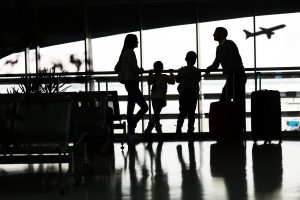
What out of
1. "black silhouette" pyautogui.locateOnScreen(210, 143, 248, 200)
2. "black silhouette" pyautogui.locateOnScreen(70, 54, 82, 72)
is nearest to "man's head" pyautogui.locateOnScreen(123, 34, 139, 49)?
"black silhouette" pyautogui.locateOnScreen(210, 143, 248, 200)

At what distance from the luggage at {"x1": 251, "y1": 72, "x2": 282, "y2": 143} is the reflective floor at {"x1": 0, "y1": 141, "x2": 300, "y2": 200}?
1.97 feet

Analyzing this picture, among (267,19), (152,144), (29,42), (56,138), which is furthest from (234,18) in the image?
(29,42)

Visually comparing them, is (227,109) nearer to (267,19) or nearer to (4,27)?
(267,19)

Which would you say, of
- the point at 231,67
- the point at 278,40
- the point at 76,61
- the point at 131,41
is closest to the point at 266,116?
the point at 231,67

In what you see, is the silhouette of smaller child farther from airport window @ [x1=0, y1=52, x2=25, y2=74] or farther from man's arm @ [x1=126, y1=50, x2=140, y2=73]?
airport window @ [x1=0, y1=52, x2=25, y2=74]

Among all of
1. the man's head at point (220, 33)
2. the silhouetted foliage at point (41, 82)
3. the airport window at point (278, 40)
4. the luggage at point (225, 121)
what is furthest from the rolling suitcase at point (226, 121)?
the airport window at point (278, 40)

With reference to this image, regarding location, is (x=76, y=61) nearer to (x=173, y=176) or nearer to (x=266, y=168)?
(x=173, y=176)

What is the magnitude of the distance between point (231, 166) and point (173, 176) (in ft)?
2.89

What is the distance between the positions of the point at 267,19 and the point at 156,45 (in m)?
2.18

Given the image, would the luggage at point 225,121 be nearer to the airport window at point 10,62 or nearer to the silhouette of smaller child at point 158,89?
the silhouette of smaller child at point 158,89

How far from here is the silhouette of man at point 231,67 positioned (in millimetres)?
7758

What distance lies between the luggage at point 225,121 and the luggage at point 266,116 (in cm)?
23

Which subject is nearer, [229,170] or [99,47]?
[229,170]

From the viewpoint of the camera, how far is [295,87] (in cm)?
1152
